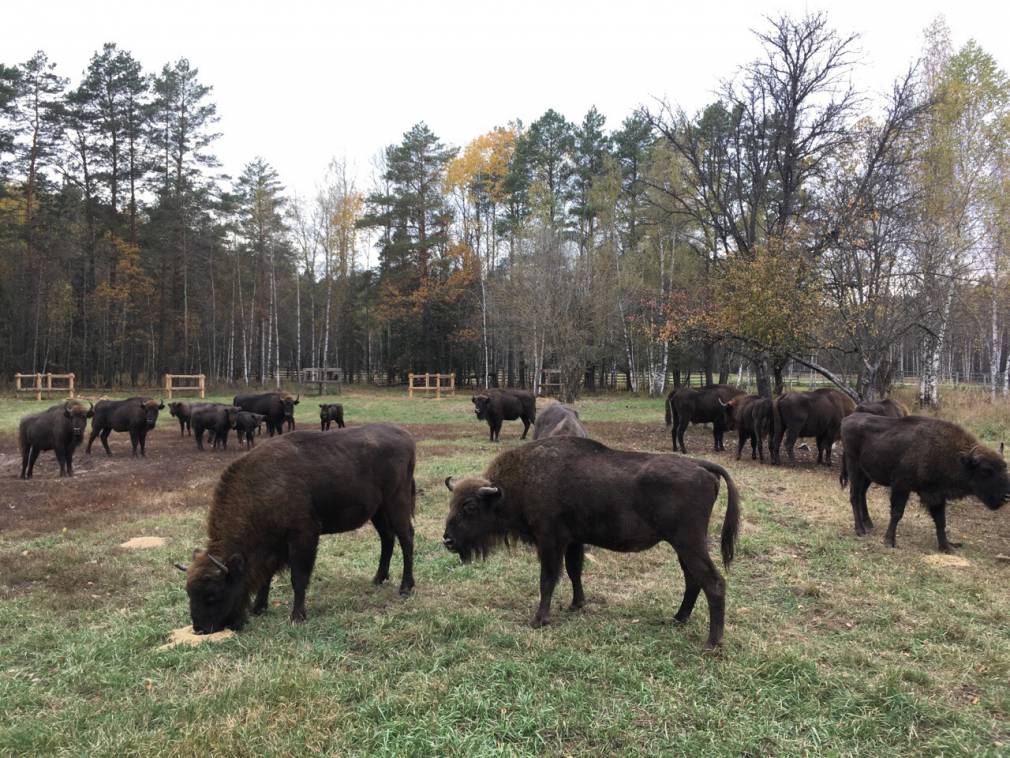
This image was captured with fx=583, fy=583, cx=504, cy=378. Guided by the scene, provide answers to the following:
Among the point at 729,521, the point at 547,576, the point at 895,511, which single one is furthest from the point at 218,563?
the point at 895,511

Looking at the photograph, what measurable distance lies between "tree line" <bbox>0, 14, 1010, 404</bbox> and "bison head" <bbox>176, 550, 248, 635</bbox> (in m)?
16.9

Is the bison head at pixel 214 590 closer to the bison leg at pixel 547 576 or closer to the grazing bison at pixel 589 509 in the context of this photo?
the grazing bison at pixel 589 509

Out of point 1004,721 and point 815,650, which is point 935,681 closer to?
point 1004,721

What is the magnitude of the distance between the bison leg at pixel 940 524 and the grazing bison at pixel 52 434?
16821 mm

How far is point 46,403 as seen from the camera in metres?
29.0

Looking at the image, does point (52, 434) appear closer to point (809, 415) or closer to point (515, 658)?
point (515, 658)

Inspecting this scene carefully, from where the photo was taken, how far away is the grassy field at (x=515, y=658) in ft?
11.7

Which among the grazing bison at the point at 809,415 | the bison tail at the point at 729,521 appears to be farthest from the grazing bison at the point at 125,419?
the grazing bison at the point at 809,415

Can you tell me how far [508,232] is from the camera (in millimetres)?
42812

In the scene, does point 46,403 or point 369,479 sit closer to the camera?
point 369,479

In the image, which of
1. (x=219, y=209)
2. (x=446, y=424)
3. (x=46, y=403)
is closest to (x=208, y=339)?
(x=219, y=209)

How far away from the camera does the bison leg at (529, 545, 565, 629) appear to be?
17.4 ft

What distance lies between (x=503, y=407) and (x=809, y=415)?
9402mm

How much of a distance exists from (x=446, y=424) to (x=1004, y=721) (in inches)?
826
